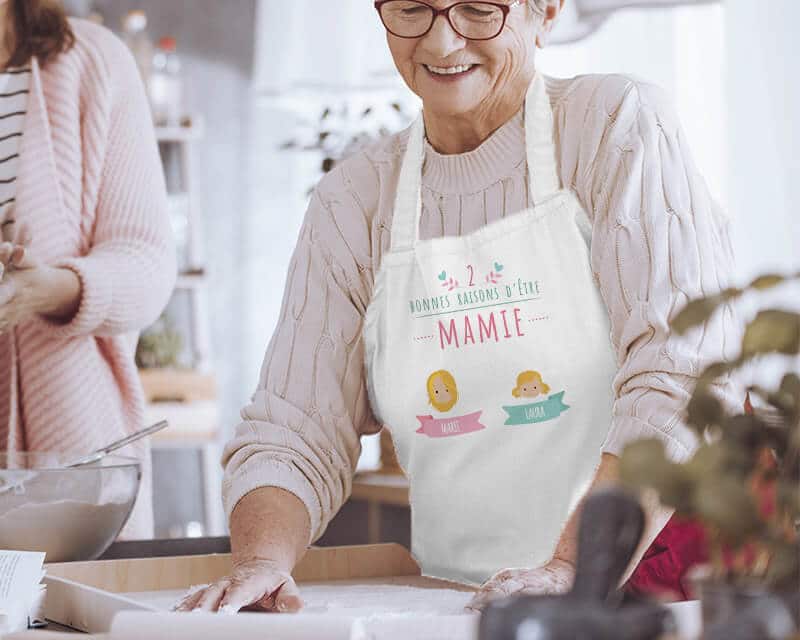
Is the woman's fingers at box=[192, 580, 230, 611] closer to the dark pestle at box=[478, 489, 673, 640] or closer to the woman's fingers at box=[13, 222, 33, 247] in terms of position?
the dark pestle at box=[478, 489, 673, 640]

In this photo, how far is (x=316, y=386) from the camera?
1420mm

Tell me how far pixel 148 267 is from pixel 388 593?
77 centimetres

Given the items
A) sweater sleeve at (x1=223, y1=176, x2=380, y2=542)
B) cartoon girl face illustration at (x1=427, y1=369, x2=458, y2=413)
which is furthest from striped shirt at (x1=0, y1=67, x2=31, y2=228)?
cartoon girl face illustration at (x1=427, y1=369, x2=458, y2=413)

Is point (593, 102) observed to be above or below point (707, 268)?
above

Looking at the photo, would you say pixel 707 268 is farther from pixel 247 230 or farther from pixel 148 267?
pixel 247 230

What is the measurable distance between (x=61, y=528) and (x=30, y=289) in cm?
42

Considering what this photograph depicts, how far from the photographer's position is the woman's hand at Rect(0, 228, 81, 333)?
1538 mm

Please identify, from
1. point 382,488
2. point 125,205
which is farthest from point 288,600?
point 382,488

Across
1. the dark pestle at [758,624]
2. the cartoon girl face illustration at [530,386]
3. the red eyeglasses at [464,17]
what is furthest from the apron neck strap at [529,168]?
the dark pestle at [758,624]

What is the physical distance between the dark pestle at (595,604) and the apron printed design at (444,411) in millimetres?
789

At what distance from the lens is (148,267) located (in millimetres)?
1758

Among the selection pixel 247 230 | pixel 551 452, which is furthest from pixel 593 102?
pixel 247 230

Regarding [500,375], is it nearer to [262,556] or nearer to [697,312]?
[262,556]

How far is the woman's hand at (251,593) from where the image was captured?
1055 millimetres
